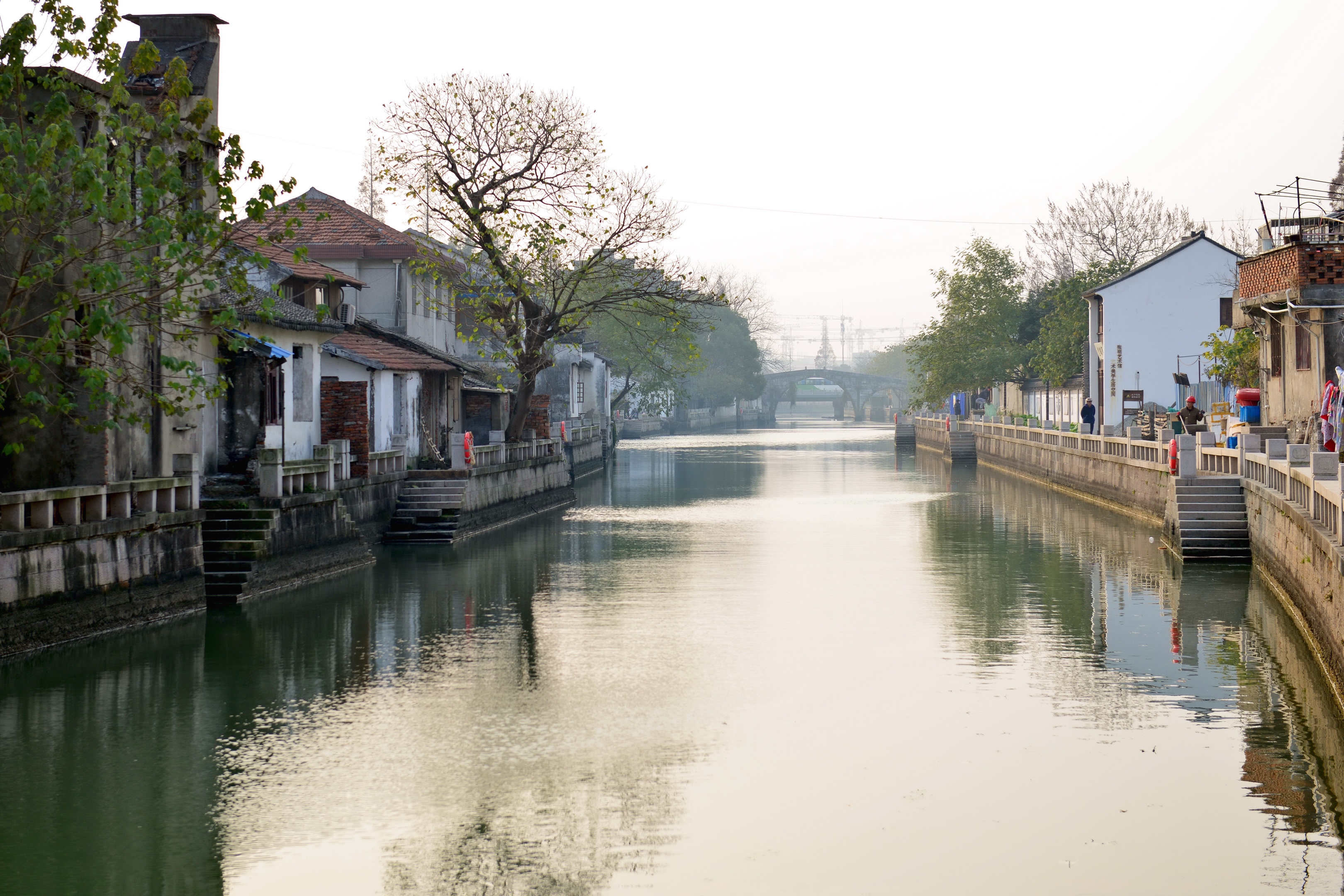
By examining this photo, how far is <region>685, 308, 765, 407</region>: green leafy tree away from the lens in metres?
134

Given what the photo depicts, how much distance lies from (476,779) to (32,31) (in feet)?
36.2

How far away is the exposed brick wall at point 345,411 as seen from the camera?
31.8 metres

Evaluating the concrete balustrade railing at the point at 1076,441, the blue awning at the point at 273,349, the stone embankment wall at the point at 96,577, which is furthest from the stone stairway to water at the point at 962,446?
the stone embankment wall at the point at 96,577

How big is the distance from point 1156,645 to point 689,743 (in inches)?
337

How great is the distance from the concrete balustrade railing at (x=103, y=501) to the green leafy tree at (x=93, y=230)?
0.84 metres

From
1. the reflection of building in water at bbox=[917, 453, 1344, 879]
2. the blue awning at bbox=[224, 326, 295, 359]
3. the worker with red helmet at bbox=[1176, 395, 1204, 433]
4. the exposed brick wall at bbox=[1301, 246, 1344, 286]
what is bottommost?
the reflection of building in water at bbox=[917, 453, 1344, 879]

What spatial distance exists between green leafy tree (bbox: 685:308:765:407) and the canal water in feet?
356

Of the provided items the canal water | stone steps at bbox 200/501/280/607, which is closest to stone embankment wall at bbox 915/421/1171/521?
the canal water

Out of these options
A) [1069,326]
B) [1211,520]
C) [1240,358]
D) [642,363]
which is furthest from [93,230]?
[642,363]

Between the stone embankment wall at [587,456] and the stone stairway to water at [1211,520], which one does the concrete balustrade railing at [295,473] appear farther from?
the stone embankment wall at [587,456]

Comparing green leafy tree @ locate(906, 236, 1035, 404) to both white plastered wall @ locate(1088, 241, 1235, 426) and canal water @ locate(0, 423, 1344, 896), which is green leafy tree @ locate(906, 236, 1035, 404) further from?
canal water @ locate(0, 423, 1344, 896)

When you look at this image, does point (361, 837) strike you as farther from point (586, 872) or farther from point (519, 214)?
point (519, 214)

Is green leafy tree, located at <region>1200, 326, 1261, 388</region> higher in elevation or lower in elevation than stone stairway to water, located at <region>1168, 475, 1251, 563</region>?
higher

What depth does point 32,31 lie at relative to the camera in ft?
55.3
